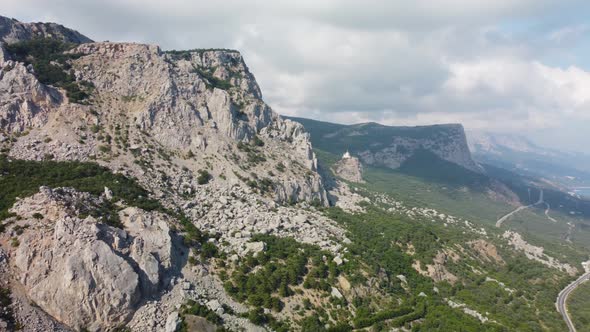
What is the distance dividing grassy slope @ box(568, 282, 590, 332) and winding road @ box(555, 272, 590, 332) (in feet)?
3.42

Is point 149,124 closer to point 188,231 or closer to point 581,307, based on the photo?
point 188,231

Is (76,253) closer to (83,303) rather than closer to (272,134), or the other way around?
(83,303)

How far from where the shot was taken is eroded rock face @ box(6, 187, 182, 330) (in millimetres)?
49562

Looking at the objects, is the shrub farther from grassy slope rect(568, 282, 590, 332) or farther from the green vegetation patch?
grassy slope rect(568, 282, 590, 332)

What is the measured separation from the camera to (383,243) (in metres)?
102

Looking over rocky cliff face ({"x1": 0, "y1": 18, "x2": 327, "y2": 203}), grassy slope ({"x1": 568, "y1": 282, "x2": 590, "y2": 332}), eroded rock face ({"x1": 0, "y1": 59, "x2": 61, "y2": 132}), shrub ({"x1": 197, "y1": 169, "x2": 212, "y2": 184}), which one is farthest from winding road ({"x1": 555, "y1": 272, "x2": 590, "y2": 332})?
eroded rock face ({"x1": 0, "y1": 59, "x2": 61, "y2": 132})

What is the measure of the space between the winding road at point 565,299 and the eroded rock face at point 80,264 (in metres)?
95.3

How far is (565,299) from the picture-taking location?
98.3 metres

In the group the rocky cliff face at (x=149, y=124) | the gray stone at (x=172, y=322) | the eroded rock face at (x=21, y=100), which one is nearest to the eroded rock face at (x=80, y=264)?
the gray stone at (x=172, y=322)

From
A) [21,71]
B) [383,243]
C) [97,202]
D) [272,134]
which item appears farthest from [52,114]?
[383,243]

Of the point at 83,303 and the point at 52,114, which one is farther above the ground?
the point at 52,114

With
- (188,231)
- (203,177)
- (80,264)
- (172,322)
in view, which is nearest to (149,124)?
(203,177)

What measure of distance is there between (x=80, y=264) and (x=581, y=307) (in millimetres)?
119781

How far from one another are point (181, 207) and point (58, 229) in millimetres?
30834
